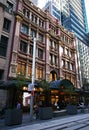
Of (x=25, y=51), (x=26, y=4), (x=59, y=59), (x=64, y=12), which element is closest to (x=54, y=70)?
(x=59, y=59)

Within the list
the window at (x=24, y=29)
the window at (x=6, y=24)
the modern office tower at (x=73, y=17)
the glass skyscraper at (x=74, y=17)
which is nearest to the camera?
the window at (x=6, y=24)

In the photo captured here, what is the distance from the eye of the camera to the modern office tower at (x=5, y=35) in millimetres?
23297

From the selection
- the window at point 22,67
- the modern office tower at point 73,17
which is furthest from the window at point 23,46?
the modern office tower at point 73,17

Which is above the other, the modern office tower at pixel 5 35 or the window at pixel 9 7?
the window at pixel 9 7

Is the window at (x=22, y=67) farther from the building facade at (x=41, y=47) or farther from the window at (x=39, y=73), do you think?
the window at (x=39, y=73)

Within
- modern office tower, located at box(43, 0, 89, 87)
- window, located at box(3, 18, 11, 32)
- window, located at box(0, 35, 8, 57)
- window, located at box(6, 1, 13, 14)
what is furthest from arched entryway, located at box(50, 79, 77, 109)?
modern office tower, located at box(43, 0, 89, 87)

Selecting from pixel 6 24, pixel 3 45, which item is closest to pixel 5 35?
pixel 3 45

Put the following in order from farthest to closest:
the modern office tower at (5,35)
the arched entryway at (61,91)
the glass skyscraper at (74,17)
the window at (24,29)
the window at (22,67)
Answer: the glass skyscraper at (74,17) → the window at (24,29) → the window at (22,67) → the arched entryway at (61,91) → the modern office tower at (5,35)

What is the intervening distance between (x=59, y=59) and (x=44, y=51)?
5000 mm

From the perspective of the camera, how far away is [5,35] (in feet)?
82.6

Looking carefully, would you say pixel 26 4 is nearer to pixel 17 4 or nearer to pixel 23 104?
pixel 17 4

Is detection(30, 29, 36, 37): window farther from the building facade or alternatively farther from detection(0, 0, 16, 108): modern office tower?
detection(0, 0, 16, 108): modern office tower

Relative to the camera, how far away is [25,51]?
28.4m

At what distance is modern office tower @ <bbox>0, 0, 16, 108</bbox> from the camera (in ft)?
76.4
